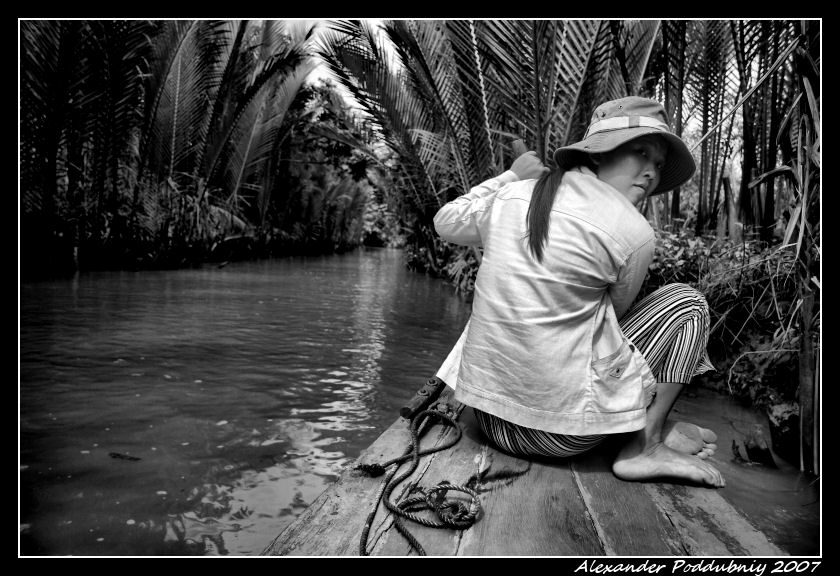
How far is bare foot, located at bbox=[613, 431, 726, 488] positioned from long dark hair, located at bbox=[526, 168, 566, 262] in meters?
0.62

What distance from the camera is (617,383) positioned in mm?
1599

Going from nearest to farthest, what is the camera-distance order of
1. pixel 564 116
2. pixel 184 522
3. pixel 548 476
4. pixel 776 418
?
pixel 548 476 < pixel 184 522 < pixel 776 418 < pixel 564 116

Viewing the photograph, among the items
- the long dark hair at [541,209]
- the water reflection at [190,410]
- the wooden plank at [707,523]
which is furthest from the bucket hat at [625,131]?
the water reflection at [190,410]

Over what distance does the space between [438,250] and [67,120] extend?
23.1 feet

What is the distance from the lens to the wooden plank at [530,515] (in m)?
1.28

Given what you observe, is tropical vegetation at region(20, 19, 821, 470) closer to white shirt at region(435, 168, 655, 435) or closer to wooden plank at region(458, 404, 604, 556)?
white shirt at region(435, 168, 655, 435)

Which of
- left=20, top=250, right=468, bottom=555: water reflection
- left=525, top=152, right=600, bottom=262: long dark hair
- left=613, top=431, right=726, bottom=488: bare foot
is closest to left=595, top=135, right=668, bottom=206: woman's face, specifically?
left=525, top=152, right=600, bottom=262: long dark hair

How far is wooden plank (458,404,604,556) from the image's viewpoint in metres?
1.28

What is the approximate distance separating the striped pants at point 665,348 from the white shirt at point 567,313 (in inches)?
2.7

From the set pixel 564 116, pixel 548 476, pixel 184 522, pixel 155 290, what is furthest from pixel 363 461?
pixel 155 290

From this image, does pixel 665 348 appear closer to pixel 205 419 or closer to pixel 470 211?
pixel 470 211

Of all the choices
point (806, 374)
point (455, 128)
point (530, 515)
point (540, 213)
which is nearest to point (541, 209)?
point (540, 213)
